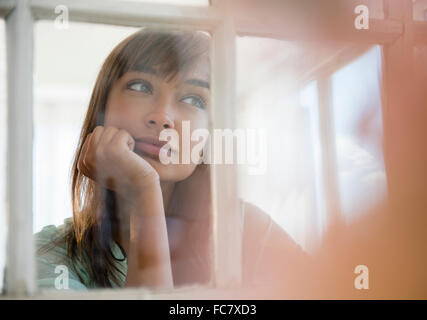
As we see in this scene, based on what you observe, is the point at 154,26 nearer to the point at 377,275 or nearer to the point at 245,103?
the point at 245,103

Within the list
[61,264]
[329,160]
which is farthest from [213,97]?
[61,264]

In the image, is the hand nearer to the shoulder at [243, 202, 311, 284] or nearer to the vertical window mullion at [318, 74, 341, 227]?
the shoulder at [243, 202, 311, 284]

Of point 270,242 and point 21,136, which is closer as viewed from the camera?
point 21,136

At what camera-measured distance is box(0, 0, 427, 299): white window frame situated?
631 mm

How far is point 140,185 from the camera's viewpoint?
0.70 meters

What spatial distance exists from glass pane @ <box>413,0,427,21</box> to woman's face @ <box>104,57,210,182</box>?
1.36 ft

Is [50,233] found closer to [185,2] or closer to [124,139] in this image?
[124,139]

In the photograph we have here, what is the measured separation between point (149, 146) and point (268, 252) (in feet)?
0.92

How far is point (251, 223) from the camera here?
75 centimetres

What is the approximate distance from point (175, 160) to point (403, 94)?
0.44 m

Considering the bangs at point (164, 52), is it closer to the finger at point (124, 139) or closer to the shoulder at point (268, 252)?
the finger at point (124, 139)

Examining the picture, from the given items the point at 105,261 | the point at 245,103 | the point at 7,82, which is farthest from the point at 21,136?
the point at 245,103
